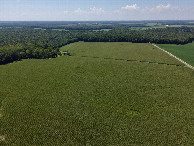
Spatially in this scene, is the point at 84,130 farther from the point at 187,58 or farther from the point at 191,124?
the point at 187,58

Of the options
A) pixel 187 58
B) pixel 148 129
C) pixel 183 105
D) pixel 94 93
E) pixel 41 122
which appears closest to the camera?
pixel 148 129

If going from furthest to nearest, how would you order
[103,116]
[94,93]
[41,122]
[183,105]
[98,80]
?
[98,80], [94,93], [183,105], [103,116], [41,122]

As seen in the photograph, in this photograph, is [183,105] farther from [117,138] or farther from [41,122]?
[41,122]

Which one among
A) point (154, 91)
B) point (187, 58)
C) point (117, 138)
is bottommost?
point (117, 138)

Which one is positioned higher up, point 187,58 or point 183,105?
point 187,58

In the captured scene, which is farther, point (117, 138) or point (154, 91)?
point (154, 91)

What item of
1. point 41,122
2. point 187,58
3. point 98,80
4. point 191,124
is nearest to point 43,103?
point 41,122

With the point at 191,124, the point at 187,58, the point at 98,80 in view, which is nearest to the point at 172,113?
the point at 191,124
